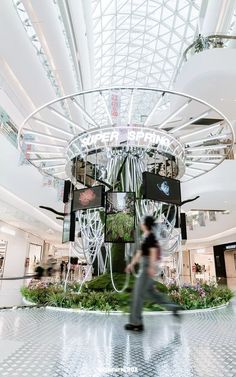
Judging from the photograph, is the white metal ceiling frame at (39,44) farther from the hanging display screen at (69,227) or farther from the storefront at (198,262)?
the storefront at (198,262)

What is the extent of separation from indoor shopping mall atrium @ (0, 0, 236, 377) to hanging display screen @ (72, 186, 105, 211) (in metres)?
0.03

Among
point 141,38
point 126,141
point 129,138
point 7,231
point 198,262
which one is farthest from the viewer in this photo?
point 198,262

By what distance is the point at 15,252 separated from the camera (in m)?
21.3

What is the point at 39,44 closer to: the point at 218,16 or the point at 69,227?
the point at 218,16

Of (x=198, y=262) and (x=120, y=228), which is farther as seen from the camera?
(x=198, y=262)

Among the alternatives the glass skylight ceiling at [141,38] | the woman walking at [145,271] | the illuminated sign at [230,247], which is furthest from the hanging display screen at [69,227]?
the illuminated sign at [230,247]

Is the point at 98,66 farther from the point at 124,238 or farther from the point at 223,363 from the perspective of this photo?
the point at 223,363

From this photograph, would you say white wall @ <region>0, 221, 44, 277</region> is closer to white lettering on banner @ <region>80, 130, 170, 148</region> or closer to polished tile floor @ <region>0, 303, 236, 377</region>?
white lettering on banner @ <region>80, 130, 170, 148</region>

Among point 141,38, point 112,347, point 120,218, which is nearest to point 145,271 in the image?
point 112,347

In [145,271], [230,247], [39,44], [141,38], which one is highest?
[141,38]

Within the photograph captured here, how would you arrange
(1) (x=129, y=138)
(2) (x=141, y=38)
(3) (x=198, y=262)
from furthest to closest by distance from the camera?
(3) (x=198, y=262) → (2) (x=141, y=38) → (1) (x=129, y=138)

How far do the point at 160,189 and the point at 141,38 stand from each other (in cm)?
2056

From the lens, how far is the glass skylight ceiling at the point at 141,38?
1916 cm

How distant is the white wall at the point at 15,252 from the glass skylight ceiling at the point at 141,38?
1369cm
